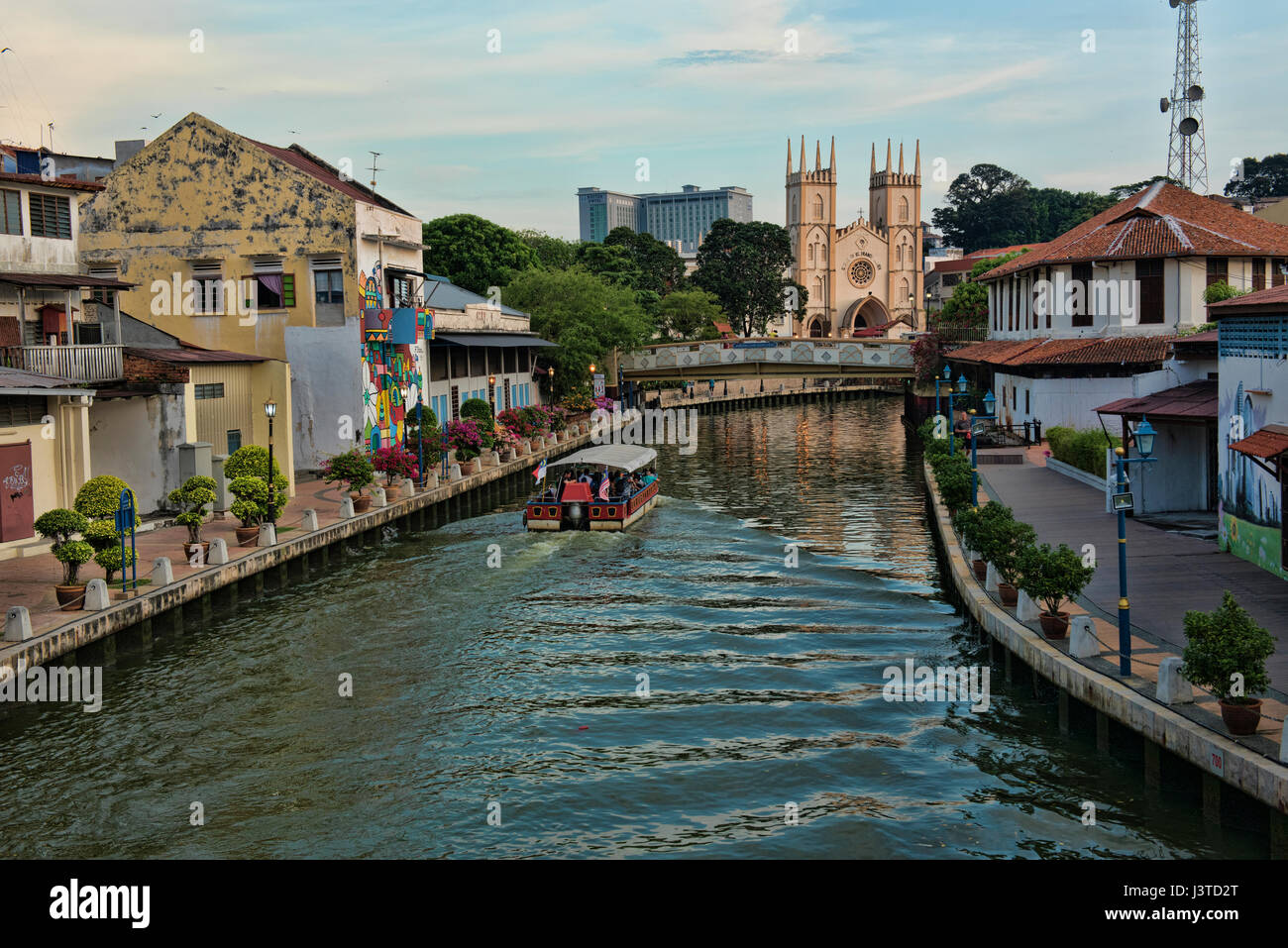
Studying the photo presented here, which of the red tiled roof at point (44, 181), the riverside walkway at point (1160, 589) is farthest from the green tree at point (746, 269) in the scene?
the red tiled roof at point (44, 181)

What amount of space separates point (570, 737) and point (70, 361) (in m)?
20.7

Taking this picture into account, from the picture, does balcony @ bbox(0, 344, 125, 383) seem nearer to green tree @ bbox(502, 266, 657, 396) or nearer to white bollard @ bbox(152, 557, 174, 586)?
white bollard @ bbox(152, 557, 174, 586)

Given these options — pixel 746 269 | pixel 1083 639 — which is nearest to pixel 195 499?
pixel 1083 639

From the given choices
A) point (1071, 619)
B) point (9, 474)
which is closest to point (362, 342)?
point (9, 474)

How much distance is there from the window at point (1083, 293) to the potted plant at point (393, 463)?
29.3m

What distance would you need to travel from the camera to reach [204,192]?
4703 cm

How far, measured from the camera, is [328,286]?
4703cm

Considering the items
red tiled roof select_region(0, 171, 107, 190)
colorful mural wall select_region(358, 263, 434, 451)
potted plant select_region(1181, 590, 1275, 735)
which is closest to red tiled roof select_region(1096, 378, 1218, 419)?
potted plant select_region(1181, 590, 1275, 735)

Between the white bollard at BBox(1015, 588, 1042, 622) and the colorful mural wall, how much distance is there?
1189 inches

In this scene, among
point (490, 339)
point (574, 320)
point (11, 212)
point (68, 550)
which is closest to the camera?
point (68, 550)

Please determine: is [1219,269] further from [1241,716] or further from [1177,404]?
[1241,716]

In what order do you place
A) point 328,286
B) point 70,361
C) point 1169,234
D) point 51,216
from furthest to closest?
point 1169,234
point 328,286
point 51,216
point 70,361

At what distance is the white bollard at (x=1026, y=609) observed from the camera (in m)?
21.9
